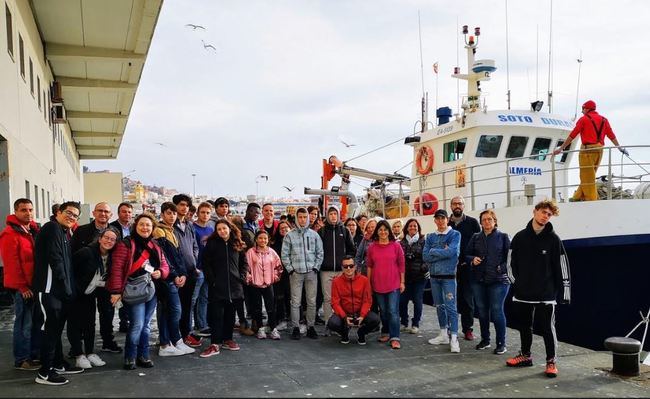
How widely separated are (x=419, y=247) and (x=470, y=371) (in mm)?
2156

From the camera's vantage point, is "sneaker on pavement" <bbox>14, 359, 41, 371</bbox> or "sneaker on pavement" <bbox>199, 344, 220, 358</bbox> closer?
"sneaker on pavement" <bbox>14, 359, 41, 371</bbox>

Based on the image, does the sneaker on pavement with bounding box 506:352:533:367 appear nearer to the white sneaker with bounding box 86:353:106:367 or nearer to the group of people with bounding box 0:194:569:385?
the group of people with bounding box 0:194:569:385

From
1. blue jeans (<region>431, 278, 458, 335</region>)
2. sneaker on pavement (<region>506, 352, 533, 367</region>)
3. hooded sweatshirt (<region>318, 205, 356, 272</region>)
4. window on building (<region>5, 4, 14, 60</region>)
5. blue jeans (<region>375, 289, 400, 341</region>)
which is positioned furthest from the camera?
window on building (<region>5, 4, 14, 60</region>)

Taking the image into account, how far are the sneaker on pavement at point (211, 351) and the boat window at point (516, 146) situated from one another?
28.1 feet

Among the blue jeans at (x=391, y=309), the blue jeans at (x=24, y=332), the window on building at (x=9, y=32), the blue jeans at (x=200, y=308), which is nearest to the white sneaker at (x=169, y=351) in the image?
the blue jeans at (x=200, y=308)

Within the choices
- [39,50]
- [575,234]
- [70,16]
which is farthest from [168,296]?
[39,50]

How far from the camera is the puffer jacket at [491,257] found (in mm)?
6055

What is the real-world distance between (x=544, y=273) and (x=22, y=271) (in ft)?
16.6

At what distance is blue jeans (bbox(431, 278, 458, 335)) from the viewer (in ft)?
20.7

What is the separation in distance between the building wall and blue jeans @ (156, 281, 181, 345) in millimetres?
3440

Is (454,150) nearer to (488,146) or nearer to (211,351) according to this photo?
(488,146)

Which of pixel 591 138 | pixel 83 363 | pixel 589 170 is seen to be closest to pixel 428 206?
pixel 589 170

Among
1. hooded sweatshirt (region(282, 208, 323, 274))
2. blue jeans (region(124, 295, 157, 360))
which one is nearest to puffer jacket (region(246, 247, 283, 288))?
hooded sweatshirt (region(282, 208, 323, 274))

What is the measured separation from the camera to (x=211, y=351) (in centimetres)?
591
